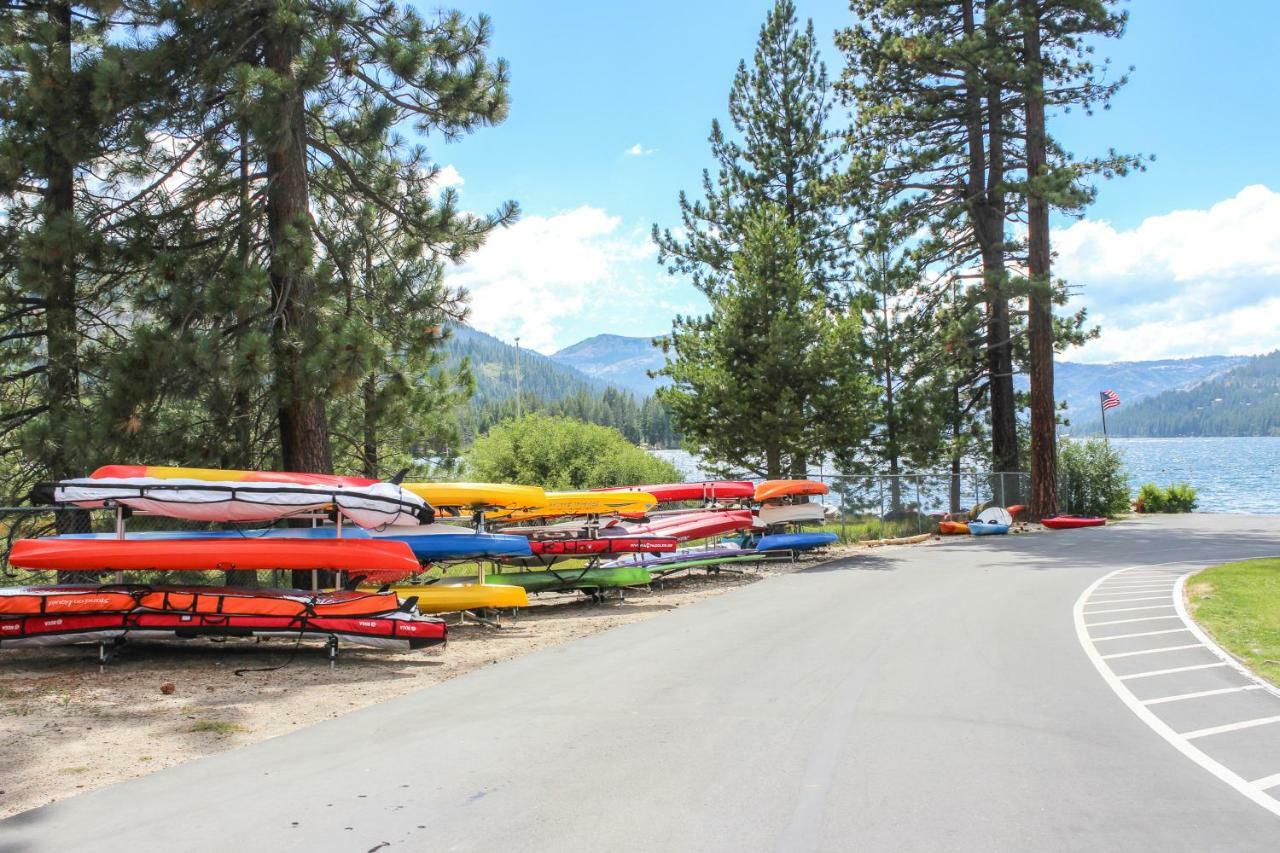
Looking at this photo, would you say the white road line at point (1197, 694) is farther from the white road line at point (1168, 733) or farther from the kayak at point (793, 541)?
the kayak at point (793, 541)

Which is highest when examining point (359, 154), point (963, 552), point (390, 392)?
point (359, 154)

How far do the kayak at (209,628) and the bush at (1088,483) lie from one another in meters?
31.3

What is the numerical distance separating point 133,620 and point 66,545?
1.33m

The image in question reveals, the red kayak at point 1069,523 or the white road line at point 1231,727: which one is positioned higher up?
the white road line at point 1231,727

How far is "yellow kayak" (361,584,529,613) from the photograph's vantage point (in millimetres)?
13609

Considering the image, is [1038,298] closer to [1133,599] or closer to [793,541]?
[793,541]

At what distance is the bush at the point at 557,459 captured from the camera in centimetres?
4047

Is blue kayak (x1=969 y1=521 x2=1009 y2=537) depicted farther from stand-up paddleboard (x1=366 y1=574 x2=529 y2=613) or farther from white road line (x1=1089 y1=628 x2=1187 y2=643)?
stand-up paddleboard (x1=366 y1=574 x2=529 y2=613)

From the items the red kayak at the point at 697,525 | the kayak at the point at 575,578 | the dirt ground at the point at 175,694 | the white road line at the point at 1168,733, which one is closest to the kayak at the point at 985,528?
the red kayak at the point at 697,525

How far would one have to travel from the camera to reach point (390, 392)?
15695 mm

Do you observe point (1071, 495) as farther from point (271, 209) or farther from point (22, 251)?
point (22, 251)

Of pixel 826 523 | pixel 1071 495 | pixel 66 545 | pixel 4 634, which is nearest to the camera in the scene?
pixel 4 634

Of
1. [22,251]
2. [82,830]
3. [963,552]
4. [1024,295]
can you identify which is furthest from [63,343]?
[1024,295]

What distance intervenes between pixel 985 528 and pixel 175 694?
80.2ft
